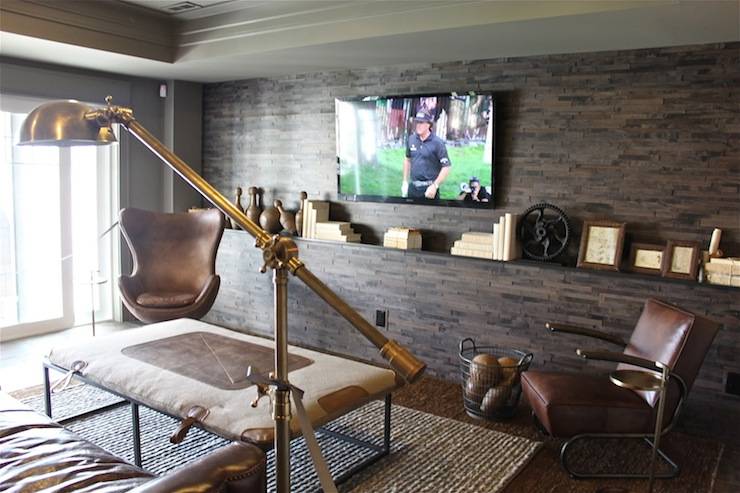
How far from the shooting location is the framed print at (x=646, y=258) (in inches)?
131

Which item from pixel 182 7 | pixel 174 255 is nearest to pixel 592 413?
pixel 174 255

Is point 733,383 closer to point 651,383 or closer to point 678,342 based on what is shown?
point 678,342

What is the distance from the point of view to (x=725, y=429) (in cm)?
314

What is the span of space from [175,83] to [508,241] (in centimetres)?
327

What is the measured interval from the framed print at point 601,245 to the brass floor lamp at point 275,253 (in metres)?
2.81

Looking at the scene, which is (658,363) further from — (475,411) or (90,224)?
(90,224)

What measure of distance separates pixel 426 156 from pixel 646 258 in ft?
5.03

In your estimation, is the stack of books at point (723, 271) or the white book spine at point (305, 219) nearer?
the stack of books at point (723, 271)

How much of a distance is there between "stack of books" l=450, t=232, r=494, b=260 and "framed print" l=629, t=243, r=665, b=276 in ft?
2.68

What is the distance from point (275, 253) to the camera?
1.02m

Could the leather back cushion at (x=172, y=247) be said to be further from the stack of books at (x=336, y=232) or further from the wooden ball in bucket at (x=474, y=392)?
the wooden ball in bucket at (x=474, y=392)

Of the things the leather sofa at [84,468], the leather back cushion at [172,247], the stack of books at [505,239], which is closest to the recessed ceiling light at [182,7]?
the leather back cushion at [172,247]

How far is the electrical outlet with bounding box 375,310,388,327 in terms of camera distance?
4230 mm

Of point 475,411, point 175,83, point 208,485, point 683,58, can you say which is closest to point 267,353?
point 475,411
